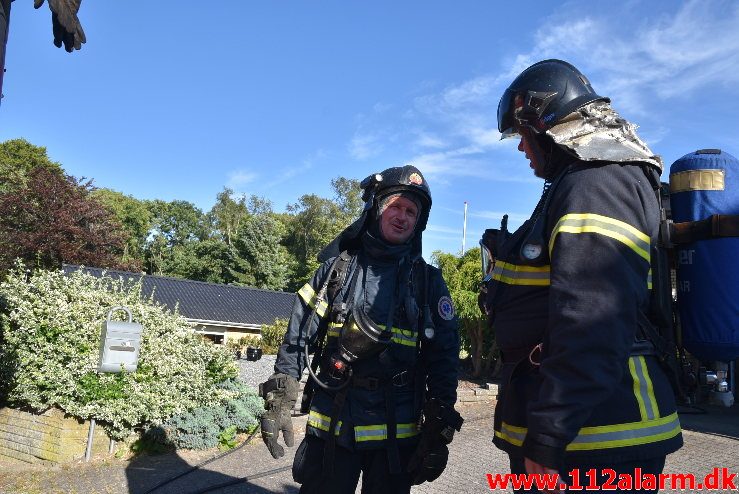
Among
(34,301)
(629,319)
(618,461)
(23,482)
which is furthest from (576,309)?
(34,301)

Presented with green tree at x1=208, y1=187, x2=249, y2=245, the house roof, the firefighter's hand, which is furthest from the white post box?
green tree at x1=208, y1=187, x2=249, y2=245

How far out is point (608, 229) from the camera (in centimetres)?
156

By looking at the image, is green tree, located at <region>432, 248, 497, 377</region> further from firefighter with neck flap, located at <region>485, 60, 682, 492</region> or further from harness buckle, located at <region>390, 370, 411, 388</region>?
firefighter with neck flap, located at <region>485, 60, 682, 492</region>

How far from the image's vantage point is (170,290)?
82.5 feet

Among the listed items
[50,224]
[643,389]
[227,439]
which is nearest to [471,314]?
[227,439]

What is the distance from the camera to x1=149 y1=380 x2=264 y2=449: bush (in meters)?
5.87

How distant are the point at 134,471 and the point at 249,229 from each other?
36.8m

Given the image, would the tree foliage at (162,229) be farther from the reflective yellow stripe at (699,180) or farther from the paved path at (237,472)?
the reflective yellow stripe at (699,180)

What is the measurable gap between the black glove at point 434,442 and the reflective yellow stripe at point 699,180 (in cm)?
155

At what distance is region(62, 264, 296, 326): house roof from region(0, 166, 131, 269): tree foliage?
2.36 metres

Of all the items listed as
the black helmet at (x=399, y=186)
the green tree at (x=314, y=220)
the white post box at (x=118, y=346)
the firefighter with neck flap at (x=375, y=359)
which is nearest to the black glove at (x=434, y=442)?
the firefighter with neck flap at (x=375, y=359)

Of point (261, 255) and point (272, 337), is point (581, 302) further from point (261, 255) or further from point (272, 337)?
point (261, 255)

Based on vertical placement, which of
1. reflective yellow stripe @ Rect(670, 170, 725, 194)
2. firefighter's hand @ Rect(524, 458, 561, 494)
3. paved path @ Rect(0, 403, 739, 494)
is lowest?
paved path @ Rect(0, 403, 739, 494)

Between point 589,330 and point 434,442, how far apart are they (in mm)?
1540
